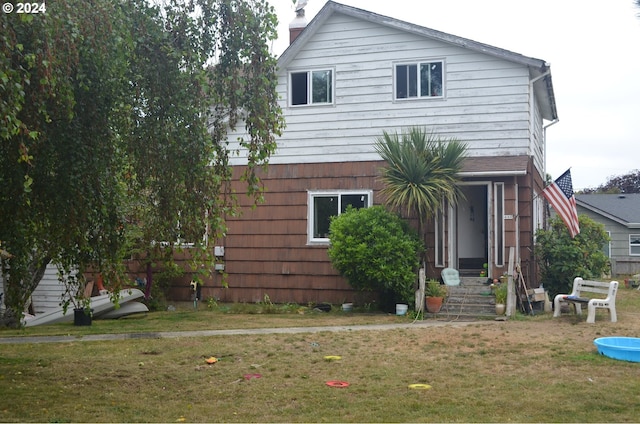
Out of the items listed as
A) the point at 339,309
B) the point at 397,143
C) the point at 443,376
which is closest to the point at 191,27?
the point at 443,376

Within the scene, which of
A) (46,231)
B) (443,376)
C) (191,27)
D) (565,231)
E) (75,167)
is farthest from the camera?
(565,231)

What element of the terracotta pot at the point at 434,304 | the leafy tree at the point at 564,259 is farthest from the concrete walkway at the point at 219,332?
the leafy tree at the point at 564,259

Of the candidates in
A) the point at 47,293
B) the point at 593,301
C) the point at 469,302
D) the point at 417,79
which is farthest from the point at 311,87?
the point at 47,293

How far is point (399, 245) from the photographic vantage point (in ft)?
47.3

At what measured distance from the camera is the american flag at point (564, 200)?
14.7m

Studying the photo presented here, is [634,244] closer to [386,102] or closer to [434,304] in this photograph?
[386,102]

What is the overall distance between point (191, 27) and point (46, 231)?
2.82 m

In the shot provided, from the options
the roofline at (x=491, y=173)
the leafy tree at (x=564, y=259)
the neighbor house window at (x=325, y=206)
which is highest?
the roofline at (x=491, y=173)

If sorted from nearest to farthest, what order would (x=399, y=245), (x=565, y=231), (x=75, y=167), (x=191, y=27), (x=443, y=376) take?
(x=75, y=167) < (x=191, y=27) < (x=443, y=376) < (x=399, y=245) < (x=565, y=231)

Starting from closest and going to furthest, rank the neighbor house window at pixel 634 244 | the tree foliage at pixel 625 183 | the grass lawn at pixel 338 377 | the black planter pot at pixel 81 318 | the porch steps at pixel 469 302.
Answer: the grass lawn at pixel 338 377, the porch steps at pixel 469 302, the black planter pot at pixel 81 318, the neighbor house window at pixel 634 244, the tree foliage at pixel 625 183

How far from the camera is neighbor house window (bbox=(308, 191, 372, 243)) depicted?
16500 millimetres

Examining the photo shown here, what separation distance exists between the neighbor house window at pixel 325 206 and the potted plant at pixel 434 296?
284 cm

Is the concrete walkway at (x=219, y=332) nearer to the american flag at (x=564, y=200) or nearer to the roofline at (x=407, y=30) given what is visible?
the american flag at (x=564, y=200)

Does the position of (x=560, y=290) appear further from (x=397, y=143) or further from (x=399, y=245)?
(x=397, y=143)
